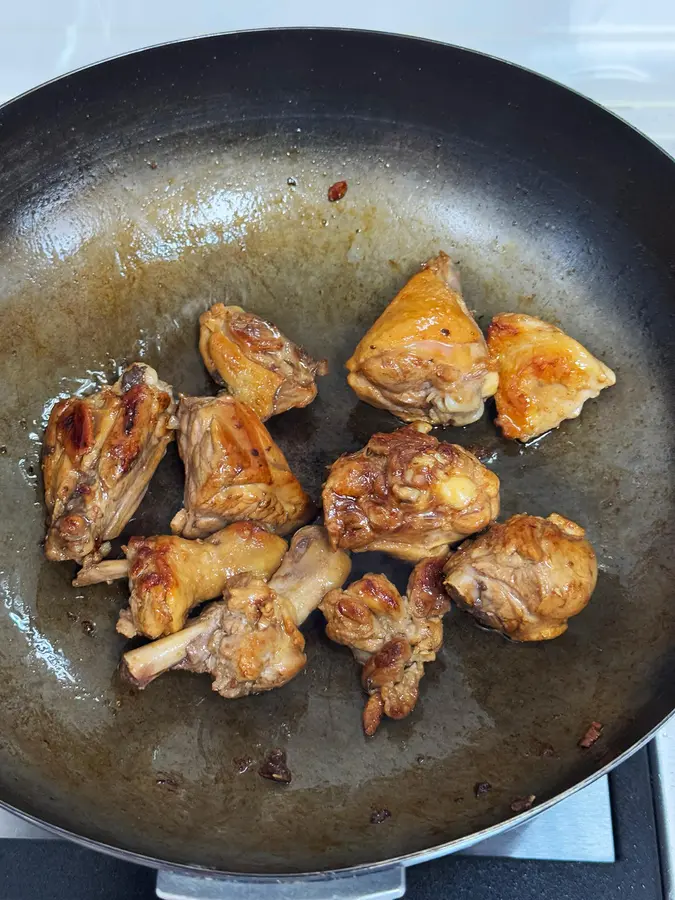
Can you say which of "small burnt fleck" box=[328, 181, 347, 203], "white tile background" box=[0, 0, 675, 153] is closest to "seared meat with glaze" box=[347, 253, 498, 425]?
"small burnt fleck" box=[328, 181, 347, 203]

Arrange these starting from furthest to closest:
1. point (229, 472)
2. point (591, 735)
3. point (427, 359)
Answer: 1. point (427, 359)
2. point (229, 472)
3. point (591, 735)

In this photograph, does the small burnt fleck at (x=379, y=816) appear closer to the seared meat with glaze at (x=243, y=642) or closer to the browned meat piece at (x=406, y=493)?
the seared meat with glaze at (x=243, y=642)

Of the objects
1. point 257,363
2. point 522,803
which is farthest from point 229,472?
point 522,803

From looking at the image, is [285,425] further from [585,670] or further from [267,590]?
[585,670]

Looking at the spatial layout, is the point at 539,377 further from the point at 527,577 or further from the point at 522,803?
the point at 522,803

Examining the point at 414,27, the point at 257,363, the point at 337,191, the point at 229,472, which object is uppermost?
the point at 414,27

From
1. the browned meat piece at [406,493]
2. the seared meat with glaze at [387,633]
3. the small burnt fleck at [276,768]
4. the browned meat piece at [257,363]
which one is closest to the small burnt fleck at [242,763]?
the small burnt fleck at [276,768]

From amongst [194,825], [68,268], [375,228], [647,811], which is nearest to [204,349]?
[68,268]
